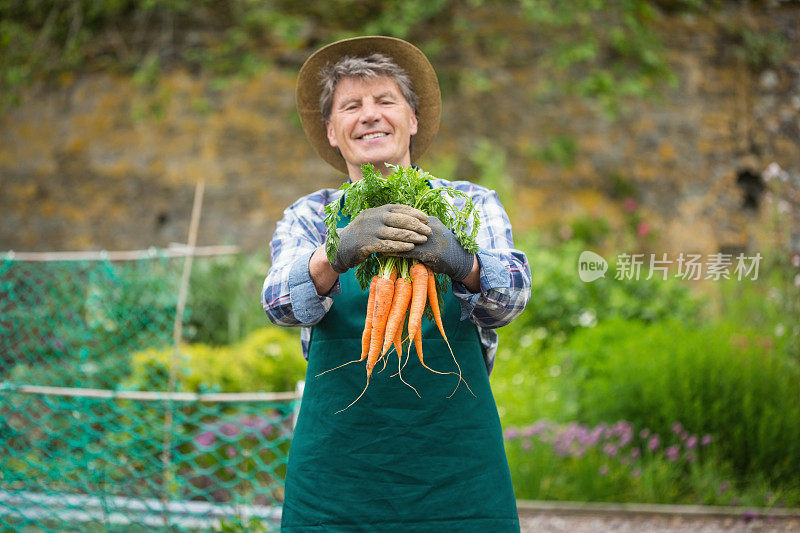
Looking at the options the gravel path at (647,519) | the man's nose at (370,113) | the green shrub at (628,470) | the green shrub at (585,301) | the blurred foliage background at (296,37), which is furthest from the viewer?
the blurred foliage background at (296,37)

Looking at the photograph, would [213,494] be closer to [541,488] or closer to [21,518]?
[21,518]

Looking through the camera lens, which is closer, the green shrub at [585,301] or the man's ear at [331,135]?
the man's ear at [331,135]

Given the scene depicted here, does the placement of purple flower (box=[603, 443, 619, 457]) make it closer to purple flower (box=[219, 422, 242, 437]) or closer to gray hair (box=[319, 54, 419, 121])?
purple flower (box=[219, 422, 242, 437])

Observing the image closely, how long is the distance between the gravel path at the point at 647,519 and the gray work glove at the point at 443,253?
250cm

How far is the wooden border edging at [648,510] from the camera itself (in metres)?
3.68

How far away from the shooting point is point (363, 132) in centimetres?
188

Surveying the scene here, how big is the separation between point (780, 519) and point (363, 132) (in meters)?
3.21

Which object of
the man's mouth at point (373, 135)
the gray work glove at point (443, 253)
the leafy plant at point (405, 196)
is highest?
the man's mouth at point (373, 135)

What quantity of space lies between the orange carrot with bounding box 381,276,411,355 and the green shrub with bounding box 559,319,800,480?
9.52ft

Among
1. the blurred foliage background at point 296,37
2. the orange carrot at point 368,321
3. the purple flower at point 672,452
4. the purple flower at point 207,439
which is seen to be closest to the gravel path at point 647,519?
the purple flower at point 672,452

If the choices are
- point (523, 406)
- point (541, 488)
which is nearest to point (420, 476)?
point (541, 488)

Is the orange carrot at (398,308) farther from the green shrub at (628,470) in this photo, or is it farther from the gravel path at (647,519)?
the green shrub at (628,470)

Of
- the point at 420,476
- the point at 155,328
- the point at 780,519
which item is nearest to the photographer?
the point at 420,476


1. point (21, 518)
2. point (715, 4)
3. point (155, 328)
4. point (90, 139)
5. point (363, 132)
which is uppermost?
point (715, 4)
